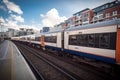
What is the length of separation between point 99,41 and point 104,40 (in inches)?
17.8

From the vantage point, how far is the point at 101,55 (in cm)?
733

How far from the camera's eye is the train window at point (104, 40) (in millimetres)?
6851

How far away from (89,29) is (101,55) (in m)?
2.46

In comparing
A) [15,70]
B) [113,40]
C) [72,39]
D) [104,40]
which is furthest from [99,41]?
[15,70]

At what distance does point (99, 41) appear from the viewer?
298 inches

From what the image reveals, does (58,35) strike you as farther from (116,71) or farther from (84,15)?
(84,15)

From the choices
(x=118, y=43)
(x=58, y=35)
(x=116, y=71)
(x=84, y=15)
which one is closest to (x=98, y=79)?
(x=116, y=71)

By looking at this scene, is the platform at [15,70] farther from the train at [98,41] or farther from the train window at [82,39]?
the train window at [82,39]

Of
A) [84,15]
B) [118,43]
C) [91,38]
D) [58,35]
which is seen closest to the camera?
[118,43]

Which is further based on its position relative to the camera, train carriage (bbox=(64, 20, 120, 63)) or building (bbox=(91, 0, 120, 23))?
building (bbox=(91, 0, 120, 23))

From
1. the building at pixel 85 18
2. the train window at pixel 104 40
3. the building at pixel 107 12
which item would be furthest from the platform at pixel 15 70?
the building at pixel 85 18

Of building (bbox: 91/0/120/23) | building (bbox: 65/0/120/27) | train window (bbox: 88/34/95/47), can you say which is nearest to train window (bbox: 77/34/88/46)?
train window (bbox: 88/34/95/47)

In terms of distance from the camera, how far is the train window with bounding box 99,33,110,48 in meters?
6.85

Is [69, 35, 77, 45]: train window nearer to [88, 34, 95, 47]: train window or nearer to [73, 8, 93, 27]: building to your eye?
[88, 34, 95, 47]: train window
